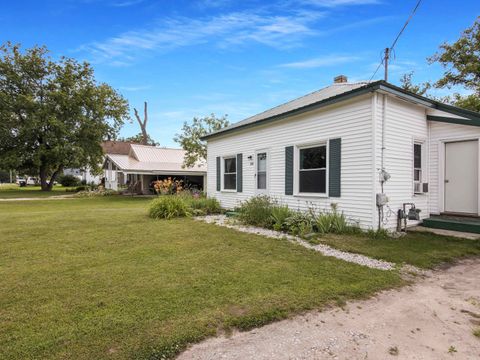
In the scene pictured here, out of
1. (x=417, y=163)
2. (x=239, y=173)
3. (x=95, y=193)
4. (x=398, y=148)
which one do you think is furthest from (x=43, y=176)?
(x=417, y=163)

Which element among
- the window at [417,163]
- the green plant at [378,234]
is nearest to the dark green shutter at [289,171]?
the green plant at [378,234]

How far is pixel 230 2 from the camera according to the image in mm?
9328

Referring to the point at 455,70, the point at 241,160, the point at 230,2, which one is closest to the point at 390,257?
the point at 241,160

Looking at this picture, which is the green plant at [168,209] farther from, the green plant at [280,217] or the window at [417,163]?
the window at [417,163]

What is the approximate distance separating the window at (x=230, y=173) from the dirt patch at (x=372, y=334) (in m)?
8.24

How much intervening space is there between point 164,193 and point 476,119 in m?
9.92

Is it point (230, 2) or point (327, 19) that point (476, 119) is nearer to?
point (327, 19)

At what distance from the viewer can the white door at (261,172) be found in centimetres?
971

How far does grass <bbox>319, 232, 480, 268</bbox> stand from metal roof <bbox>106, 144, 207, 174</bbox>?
17876 millimetres

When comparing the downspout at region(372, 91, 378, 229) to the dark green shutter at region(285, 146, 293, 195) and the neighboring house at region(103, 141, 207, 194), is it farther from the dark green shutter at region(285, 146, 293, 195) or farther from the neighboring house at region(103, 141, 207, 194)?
the neighboring house at region(103, 141, 207, 194)

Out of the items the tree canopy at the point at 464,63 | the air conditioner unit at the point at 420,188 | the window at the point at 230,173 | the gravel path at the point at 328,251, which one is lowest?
the gravel path at the point at 328,251

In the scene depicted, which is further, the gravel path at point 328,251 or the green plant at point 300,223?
the green plant at point 300,223

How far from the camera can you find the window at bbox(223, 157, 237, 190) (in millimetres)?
11273

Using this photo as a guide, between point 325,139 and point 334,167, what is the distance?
2.74ft
